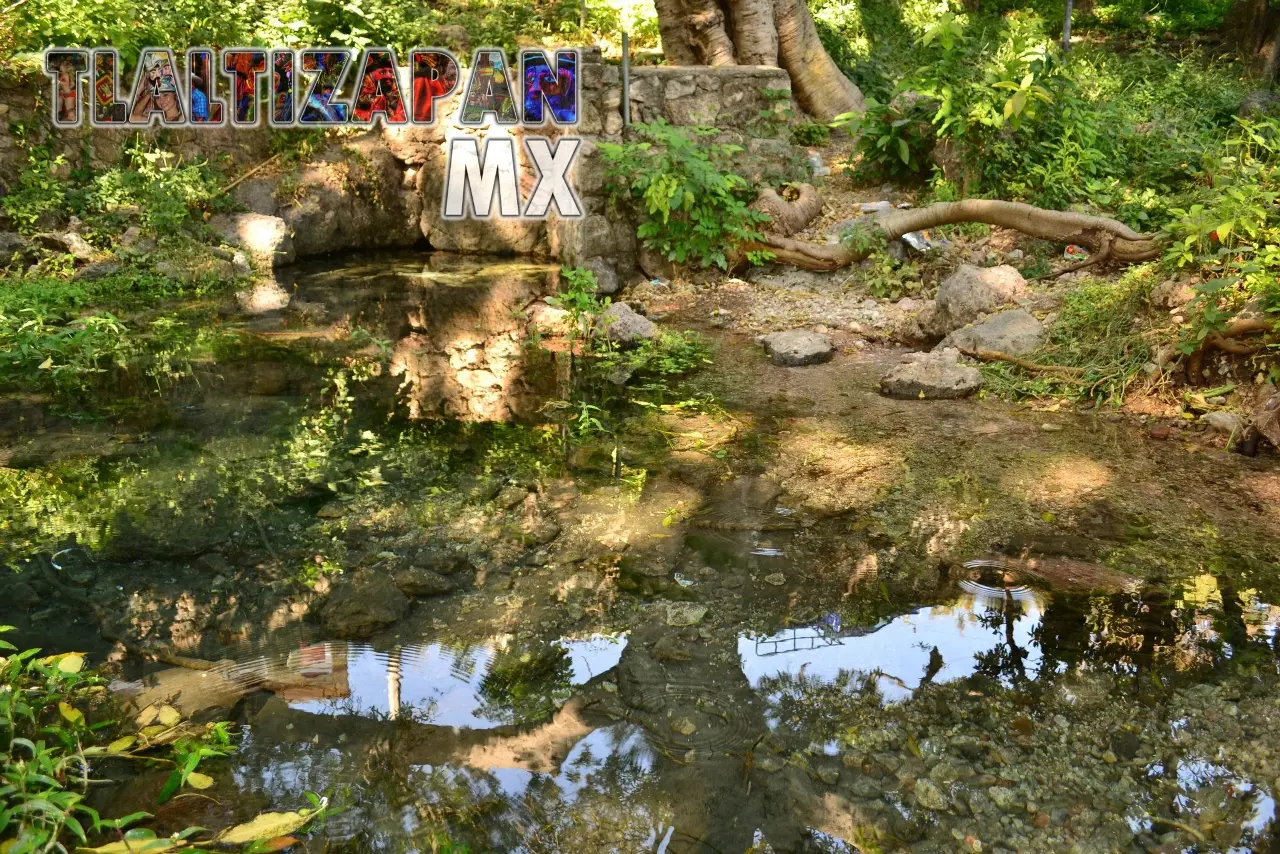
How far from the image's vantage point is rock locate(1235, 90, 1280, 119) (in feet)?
32.3

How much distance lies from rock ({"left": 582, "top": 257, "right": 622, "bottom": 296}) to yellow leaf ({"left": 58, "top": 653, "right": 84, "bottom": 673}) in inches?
246

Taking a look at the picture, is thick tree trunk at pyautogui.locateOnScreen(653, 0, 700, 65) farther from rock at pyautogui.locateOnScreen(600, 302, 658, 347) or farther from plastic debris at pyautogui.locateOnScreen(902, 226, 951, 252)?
rock at pyautogui.locateOnScreen(600, 302, 658, 347)

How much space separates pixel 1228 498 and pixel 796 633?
2430mm

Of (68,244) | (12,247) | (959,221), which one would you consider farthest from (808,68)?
(12,247)

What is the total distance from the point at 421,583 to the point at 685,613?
3.34 feet

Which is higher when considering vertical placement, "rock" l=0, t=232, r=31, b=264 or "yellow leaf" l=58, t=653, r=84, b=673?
"rock" l=0, t=232, r=31, b=264

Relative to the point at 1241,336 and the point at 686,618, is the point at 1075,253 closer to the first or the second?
the point at 1241,336

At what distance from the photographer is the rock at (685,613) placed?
336 centimetres

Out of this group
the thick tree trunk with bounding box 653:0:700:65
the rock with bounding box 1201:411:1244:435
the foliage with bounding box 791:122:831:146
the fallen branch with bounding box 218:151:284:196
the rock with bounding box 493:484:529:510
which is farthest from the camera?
the thick tree trunk with bounding box 653:0:700:65

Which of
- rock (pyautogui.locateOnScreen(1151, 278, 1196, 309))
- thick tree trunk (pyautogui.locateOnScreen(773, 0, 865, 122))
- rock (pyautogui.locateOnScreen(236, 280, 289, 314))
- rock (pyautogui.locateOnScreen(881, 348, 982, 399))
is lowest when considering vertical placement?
rock (pyautogui.locateOnScreen(881, 348, 982, 399))

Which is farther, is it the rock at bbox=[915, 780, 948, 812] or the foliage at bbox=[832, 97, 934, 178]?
the foliage at bbox=[832, 97, 934, 178]

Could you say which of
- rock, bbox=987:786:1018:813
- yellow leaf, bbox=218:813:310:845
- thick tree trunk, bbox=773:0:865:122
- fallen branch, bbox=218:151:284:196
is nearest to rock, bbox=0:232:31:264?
fallen branch, bbox=218:151:284:196

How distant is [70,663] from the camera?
2.86 meters

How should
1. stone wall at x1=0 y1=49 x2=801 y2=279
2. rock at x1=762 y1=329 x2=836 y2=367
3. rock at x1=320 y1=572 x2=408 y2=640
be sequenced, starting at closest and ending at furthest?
rock at x1=320 y1=572 x2=408 y2=640 → rock at x1=762 y1=329 x2=836 y2=367 → stone wall at x1=0 y1=49 x2=801 y2=279
